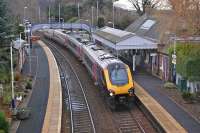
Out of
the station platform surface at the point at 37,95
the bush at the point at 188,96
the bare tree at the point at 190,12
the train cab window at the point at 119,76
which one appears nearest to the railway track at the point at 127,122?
the train cab window at the point at 119,76

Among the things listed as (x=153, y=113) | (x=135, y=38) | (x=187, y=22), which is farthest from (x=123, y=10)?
(x=153, y=113)

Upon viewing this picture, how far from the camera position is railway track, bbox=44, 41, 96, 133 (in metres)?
27.3

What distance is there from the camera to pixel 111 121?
28.3 m

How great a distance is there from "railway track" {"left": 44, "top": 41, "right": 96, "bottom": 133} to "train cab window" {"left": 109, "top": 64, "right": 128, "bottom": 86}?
2733 millimetres

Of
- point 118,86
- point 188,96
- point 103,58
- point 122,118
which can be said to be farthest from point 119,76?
point 188,96

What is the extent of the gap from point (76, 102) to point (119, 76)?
4609 mm

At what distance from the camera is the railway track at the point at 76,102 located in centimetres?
2733

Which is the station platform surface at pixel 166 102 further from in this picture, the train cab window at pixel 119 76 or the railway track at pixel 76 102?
the railway track at pixel 76 102

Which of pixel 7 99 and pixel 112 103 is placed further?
pixel 7 99

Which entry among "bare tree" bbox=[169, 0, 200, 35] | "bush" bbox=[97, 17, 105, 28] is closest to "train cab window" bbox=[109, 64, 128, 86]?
"bare tree" bbox=[169, 0, 200, 35]

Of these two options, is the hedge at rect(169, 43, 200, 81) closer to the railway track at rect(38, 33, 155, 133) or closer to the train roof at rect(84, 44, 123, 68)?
the train roof at rect(84, 44, 123, 68)

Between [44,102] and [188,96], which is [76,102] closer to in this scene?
[44,102]

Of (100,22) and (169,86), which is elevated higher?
(100,22)

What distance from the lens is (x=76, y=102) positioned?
33.9 m
